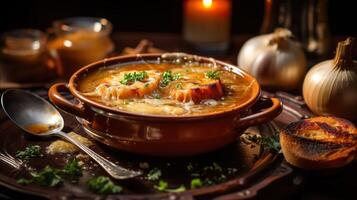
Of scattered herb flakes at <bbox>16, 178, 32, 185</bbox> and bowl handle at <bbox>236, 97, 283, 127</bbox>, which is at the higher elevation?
bowl handle at <bbox>236, 97, 283, 127</bbox>

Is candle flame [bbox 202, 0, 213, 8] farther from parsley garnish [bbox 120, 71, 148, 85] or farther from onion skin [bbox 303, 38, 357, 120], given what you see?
parsley garnish [bbox 120, 71, 148, 85]

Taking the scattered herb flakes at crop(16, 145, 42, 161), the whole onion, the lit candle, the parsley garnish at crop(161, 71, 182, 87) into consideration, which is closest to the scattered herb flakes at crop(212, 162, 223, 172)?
the parsley garnish at crop(161, 71, 182, 87)

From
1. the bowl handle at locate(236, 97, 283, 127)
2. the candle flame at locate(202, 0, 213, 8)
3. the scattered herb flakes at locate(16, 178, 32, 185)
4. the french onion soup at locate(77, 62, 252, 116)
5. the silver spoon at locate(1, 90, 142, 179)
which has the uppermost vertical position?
the candle flame at locate(202, 0, 213, 8)

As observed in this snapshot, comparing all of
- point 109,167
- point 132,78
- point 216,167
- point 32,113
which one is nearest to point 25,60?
point 32,113

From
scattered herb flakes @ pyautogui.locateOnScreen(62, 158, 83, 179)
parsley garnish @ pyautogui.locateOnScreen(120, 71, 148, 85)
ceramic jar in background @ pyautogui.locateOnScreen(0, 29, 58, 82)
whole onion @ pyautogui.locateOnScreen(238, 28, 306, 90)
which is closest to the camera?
scattered herb flakes @ pyautogui.locateOnScreen(62, 158, 83, 179)

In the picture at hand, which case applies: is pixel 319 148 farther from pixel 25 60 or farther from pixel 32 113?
pixel 25 60

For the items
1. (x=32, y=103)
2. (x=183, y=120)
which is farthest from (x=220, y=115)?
(x=32, y=103)

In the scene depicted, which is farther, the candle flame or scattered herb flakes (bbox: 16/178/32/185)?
the candle flame
